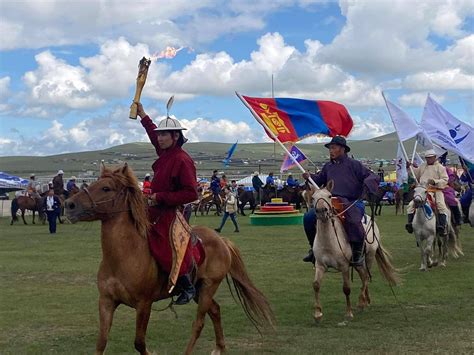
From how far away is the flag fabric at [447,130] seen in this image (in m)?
15.8

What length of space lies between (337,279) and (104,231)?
7.22 metres

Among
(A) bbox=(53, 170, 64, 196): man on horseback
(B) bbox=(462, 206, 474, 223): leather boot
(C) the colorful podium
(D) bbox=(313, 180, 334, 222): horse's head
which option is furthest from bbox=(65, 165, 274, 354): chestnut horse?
(A) bbox=(53, 170, 64, 196): man on horseback

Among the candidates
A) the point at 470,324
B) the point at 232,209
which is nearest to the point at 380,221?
the point at 232,209

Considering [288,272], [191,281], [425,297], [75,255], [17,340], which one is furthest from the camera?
[75,255]

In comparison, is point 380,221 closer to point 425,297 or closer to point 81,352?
point 425,297

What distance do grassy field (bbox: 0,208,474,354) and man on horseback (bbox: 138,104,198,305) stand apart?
1274mm

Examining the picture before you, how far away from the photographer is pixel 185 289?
23.1 feet

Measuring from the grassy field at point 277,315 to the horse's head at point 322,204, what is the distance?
4.40 feet

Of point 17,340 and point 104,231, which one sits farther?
point 17,340

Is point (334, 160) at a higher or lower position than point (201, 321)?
higher

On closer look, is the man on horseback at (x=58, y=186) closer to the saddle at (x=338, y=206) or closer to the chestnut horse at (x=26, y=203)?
the chestnut horse at (x=26, y=203)

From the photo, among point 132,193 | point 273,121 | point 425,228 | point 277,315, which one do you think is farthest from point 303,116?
point 132,193

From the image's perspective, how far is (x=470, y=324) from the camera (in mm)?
8914

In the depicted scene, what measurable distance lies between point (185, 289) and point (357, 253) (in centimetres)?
377
